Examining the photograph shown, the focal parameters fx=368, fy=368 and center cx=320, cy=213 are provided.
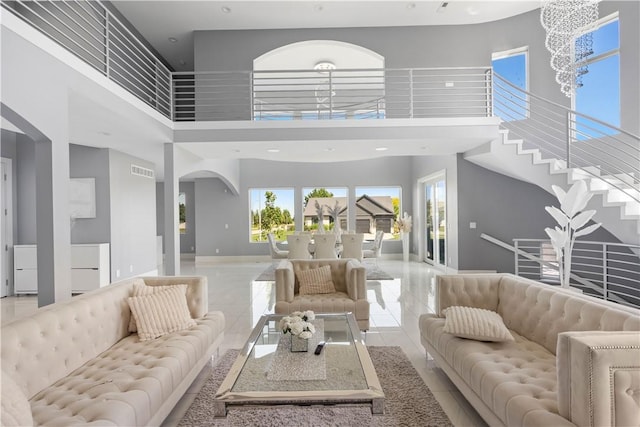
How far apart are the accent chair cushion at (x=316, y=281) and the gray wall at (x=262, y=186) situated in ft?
23.2

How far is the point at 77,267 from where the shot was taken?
21.4ft

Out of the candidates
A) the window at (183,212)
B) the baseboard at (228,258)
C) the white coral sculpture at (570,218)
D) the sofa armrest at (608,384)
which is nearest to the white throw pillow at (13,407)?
the sofa armrest at (608,384)

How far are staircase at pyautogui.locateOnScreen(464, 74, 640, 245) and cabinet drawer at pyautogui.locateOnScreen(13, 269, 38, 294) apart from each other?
8.28 meters

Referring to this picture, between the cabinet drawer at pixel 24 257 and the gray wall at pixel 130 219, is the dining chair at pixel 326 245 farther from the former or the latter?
the cabinet drawer at pixel 24 257

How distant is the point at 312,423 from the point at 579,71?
5.08 metres

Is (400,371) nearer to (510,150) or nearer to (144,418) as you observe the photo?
(144,418)

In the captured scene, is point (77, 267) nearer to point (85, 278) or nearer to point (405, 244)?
point (85, 278)

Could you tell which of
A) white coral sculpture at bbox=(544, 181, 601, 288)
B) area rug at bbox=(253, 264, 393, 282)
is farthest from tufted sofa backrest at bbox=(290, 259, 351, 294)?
area rug at bbox=(253, 264, 393, 282)

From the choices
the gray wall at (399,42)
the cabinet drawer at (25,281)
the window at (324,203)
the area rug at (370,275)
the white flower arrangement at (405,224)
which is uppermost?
the gray wall at (399,42)

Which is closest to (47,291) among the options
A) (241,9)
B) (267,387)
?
(267,387)

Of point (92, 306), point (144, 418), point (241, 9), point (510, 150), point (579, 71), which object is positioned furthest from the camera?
point (241, 9)

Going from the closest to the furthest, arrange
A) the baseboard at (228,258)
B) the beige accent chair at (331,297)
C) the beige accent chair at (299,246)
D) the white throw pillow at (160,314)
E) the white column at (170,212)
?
the white throw pillow at (160,314) → the beige accent chair at (331,297) → the white column at (170,212) → the beige accent chair at (299,246) → the baseboard at (228,258)

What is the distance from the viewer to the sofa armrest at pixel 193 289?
3.47 m

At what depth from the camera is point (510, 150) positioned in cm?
635
